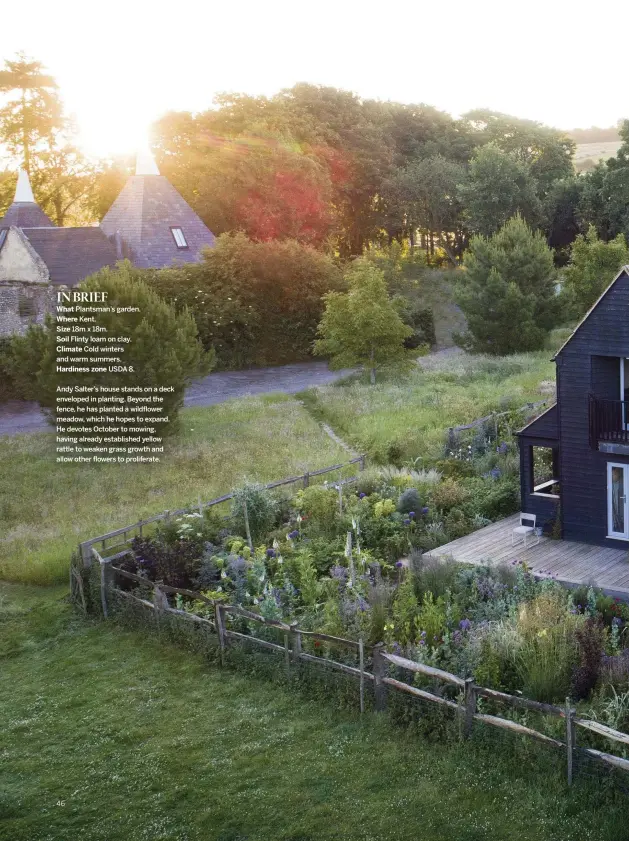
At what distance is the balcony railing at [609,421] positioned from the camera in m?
15.8

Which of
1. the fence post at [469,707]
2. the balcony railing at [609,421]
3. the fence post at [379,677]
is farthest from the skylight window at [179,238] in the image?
the fence post at [469,707]

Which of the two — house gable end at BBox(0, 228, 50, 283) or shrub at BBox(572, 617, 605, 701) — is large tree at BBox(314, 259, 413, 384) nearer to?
house gable end at BBox(0, 228, 50, 283)

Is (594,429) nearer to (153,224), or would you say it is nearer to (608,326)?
(608,326)

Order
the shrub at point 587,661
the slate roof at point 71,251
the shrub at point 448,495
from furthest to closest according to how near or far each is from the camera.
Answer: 1. the slate roof at point 71,251
2. the shrub at point 448,495
3. the shrub at point 587,661

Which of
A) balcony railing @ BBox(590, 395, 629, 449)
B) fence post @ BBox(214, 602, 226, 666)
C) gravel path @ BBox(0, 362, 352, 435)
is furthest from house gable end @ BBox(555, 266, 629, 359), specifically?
gravel path @ BBox(0, 362, 352, 435)

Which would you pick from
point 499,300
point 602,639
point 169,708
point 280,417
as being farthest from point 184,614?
point 499,300

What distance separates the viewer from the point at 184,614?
13977 millimetres

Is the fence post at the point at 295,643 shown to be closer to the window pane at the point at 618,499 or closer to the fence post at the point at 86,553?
the fence post at the point at 86,553

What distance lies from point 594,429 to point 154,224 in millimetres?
36519

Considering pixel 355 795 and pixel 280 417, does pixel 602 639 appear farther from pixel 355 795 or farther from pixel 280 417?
pixel 280 417

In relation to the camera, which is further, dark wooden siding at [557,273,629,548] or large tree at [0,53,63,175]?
large tree at [0,53,63,175]

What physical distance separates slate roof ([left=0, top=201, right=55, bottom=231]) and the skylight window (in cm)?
654

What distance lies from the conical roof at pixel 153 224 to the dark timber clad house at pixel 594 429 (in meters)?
33.3

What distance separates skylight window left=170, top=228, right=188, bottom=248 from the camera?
4831 cm
